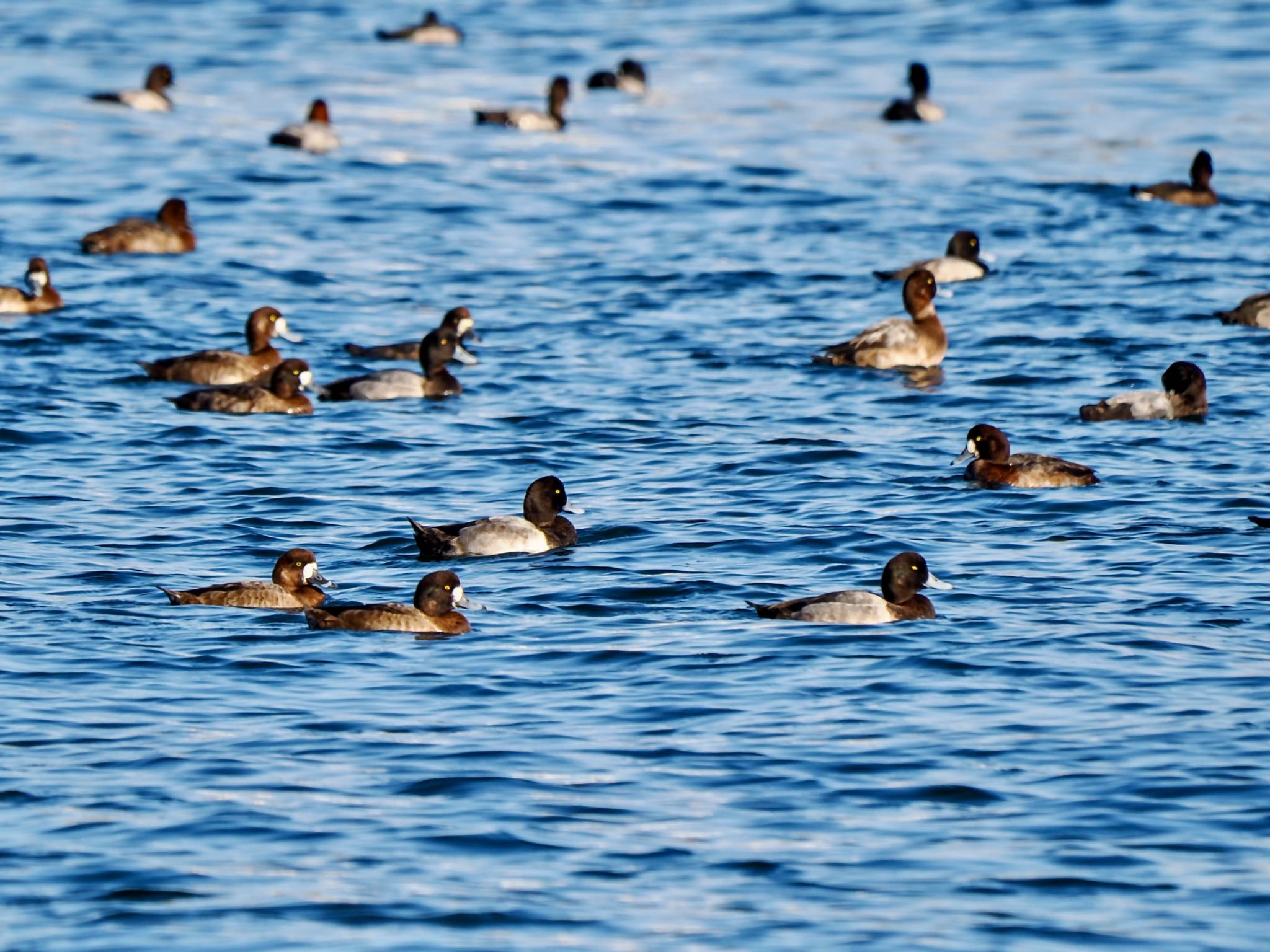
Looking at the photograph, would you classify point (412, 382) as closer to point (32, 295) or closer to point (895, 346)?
point (895, 346)

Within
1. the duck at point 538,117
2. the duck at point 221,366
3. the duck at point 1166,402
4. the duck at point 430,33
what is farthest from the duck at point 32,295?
the duck at point 430,33

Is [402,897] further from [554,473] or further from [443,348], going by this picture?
[443,348]

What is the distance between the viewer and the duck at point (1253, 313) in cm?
2419

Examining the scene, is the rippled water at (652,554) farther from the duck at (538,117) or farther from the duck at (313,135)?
the duck at (538,117)

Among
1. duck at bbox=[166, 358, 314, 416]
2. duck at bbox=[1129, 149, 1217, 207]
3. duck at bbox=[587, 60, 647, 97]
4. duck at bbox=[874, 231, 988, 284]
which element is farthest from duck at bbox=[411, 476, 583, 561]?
duck at bbox=[587, 60, 647, 97]

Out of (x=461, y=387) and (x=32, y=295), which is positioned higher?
(x=32, y=295)

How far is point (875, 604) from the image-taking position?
575 inches

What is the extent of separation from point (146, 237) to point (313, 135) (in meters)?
7.66

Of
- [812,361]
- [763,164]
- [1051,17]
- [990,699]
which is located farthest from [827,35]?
[990,699]

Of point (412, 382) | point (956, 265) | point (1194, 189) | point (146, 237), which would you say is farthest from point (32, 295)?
point (1194, 189)

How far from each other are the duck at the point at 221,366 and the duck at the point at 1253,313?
10391 mm

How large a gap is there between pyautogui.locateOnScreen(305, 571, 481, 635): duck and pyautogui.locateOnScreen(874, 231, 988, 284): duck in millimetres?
13702

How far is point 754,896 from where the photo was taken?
10422 mm

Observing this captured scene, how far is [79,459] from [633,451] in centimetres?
494
